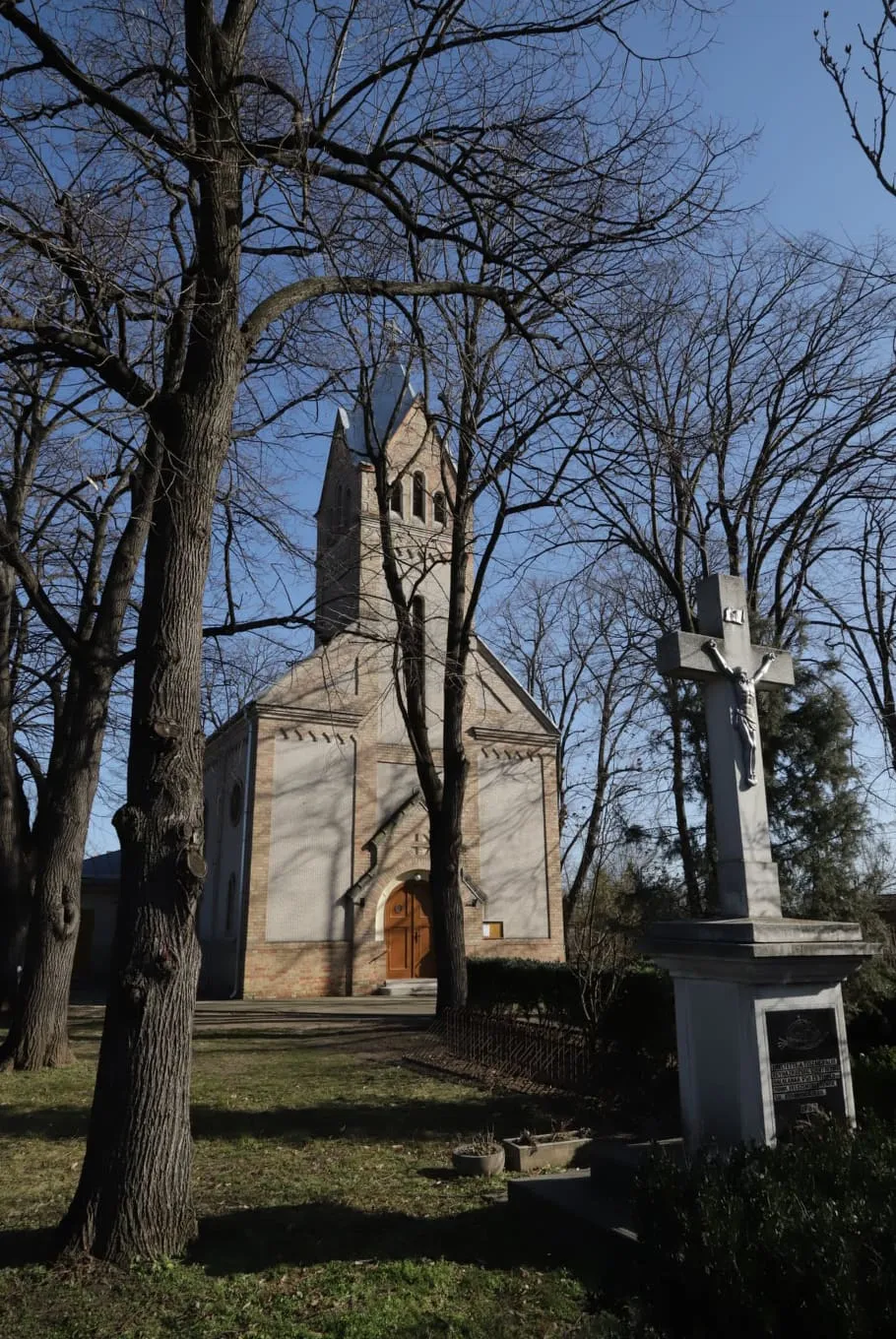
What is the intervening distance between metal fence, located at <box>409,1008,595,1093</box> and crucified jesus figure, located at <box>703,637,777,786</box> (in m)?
4.90

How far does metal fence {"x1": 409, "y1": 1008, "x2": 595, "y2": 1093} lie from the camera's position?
10.0m

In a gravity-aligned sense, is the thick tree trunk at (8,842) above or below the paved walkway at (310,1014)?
above

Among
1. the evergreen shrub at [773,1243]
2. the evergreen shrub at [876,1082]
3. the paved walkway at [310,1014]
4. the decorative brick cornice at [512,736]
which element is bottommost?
the paved walkway at [310,1014]

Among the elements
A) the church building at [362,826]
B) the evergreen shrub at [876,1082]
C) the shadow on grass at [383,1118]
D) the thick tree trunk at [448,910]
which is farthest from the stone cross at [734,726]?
the church building at [362,826]

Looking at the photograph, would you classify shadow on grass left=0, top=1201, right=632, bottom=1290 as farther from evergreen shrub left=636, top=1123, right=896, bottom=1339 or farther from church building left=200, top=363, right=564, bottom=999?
church building left=200, top=363, right=564, bottom=999

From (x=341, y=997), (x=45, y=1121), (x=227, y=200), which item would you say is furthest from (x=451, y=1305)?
(x=341, y=997)

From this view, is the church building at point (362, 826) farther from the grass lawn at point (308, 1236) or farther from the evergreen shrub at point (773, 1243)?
the evergreen shrub at point (773, 1243)

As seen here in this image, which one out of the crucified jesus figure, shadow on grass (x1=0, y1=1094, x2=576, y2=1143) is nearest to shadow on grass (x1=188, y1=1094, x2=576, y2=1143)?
shadow on grass (x1=0, y1=1094, x2=576, y2=1143)

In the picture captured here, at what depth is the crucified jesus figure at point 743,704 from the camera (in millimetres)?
6848

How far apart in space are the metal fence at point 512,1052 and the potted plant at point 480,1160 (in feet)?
10.8

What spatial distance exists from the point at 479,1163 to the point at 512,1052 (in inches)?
188

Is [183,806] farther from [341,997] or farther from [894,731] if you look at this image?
[341,997]

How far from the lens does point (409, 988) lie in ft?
76.4

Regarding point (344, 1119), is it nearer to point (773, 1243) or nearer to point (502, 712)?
point (773, 1243)
